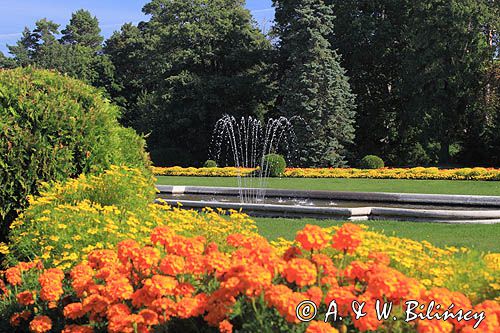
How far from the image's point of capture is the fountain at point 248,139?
29375 millimetres

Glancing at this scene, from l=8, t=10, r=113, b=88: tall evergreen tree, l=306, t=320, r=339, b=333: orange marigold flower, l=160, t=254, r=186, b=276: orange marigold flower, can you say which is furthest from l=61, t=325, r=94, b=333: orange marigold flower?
l=8, t=10, r=113, b=88: tall evergreen tree

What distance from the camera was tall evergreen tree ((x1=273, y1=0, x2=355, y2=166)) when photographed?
90.9 feet

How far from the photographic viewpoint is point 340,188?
52.2 feet

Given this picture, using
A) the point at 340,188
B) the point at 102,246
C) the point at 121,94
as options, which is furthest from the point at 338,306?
the point at 121,94

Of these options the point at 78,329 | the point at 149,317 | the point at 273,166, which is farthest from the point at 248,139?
the point at 149,317

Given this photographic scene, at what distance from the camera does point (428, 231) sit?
27.6ft

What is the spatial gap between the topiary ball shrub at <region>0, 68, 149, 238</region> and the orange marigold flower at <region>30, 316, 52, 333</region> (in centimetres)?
260

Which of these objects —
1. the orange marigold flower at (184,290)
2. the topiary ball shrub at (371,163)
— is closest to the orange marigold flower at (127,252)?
the orange marigold flower at (184,290)

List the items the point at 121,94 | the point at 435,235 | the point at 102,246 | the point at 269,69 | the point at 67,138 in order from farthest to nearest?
the point at 121,94, the point at 269,69, the point at 435,235, the point at 67,138, the point at 102,246

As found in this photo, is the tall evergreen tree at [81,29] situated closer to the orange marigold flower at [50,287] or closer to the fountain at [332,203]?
the fountain at [332,203]

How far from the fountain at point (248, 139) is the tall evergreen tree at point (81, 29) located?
139 ft

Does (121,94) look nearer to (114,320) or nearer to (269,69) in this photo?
(269,69)

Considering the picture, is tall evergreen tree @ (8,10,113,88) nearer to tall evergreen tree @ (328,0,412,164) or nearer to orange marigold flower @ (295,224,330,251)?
tall evergreen tree @ (328,0,412,164)

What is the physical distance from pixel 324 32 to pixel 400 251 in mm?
26277
